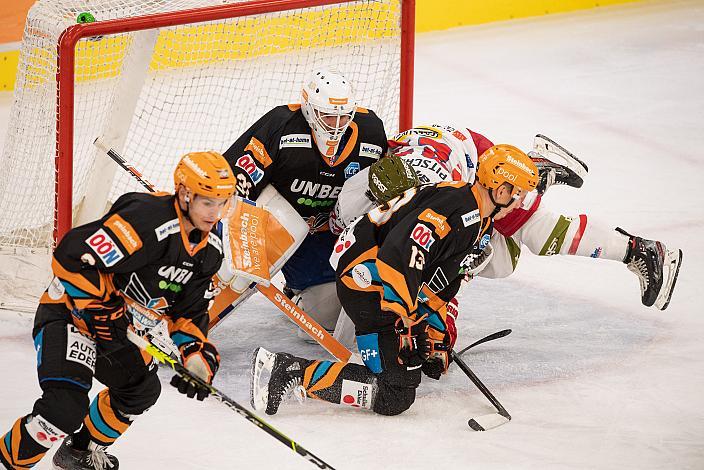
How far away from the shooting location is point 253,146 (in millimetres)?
4234

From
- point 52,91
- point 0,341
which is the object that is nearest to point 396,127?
point 52,91

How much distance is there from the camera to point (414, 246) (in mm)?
3674

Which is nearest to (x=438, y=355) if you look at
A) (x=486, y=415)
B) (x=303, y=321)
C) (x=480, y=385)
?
(x=480, y=385)

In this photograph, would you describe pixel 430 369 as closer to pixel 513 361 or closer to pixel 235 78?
pixel 513 361

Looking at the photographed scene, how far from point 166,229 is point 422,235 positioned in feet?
3.24

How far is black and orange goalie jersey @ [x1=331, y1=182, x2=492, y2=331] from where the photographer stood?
3.68 metres

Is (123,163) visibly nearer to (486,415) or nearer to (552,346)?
(486,415)

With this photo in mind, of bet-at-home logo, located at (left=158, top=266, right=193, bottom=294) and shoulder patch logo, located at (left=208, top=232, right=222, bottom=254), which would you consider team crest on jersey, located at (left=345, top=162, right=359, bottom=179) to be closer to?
shoulder patch logo, located at (left=208, top=232, right=222, bottom=254)

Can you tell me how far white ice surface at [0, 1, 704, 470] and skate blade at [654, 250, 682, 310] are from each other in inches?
5.3

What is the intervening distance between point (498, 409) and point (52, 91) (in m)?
2.16

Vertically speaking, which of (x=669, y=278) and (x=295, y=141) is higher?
(x=295, y=141)

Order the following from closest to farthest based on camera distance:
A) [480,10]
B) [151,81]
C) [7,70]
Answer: [151,81]
[7,70]
[480,10]

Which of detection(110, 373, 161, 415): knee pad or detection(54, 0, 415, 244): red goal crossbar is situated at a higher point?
detection(54, 0, 415, 244): red goal crossbar

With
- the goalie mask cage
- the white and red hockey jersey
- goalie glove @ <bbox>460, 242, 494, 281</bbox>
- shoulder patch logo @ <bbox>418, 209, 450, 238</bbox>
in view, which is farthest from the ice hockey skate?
shoulder patch logo @ <bbox>418, 209, 450, 238</bbox>
